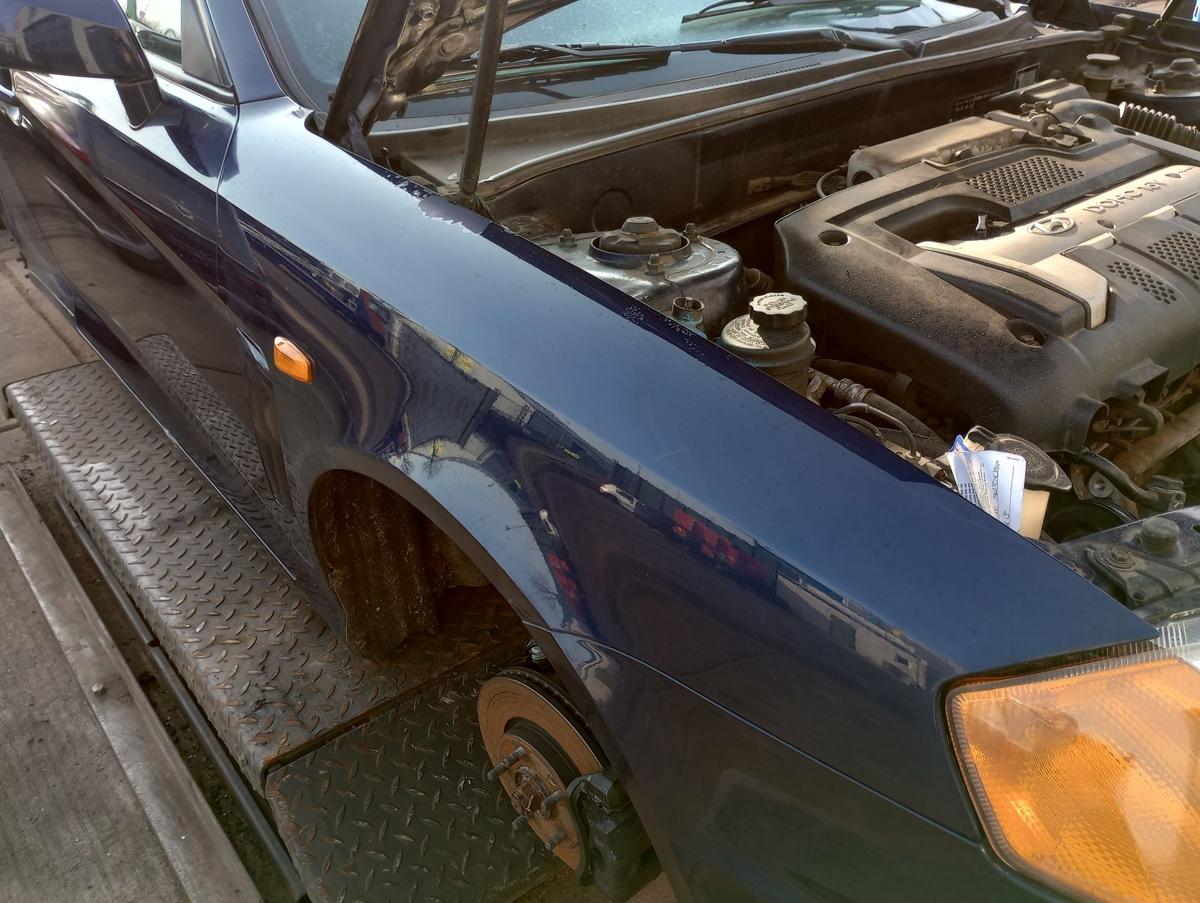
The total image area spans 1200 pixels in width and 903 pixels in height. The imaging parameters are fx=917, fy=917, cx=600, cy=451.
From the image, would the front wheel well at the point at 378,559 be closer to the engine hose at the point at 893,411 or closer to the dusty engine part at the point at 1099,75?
the engine hose at the point at 893,411

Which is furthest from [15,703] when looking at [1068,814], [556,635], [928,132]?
[928,132]

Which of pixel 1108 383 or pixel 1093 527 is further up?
pixel 1108 383

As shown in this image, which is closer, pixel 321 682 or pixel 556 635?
pixel 556 635

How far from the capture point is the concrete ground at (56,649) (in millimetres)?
1874

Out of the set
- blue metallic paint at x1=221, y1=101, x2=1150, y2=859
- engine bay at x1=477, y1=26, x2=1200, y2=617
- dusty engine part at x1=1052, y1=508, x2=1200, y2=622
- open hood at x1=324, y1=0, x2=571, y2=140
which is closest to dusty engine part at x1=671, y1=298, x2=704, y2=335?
engine bay at x1=477, y1=26, x2=1200, y2=617

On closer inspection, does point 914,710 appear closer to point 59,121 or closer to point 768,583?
point 768,583

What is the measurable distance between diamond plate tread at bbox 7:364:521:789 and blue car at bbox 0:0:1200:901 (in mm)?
104

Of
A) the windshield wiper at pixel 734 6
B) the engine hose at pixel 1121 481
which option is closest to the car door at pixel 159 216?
the windshield wiper at pixel 734 6

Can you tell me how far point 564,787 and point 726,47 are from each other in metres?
1.80

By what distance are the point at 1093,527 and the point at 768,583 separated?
71 centimetres

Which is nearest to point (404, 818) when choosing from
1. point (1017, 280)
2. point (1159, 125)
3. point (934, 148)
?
point (1017, 280)

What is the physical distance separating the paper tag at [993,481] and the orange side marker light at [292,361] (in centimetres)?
97

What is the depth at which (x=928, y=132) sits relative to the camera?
2.19 meters

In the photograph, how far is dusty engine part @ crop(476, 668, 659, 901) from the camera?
1.23 meters
